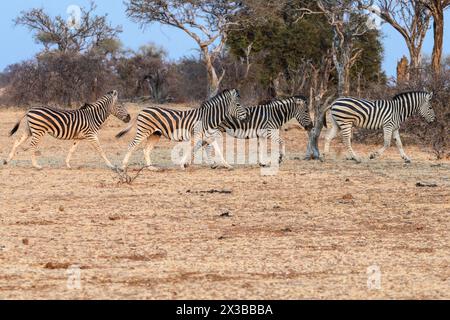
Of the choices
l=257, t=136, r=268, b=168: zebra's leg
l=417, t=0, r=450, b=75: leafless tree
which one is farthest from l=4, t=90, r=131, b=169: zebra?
l=417, t=0, r=450, b=75: leafless tree

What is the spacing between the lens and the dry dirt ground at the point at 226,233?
5883 mm

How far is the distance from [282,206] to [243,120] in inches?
199

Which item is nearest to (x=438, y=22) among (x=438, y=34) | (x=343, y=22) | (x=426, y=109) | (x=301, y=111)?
(x=438, y=34)

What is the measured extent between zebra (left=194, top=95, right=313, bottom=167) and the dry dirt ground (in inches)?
38.8

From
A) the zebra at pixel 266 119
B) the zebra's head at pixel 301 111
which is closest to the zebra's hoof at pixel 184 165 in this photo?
the zebra at pixel 266 119

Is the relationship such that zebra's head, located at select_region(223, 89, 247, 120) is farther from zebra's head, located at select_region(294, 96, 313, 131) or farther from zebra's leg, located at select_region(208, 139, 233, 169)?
zebra's head, located at select_region(294, 96, 313, 131)

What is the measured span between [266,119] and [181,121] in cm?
149

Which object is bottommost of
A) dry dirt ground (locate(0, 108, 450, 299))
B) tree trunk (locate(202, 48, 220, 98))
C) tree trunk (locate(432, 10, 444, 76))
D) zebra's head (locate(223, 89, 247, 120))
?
dry dirt ground (locate(0, 108, 450, 299))

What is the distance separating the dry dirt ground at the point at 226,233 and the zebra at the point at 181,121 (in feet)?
1.83

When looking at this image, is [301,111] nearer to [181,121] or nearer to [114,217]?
[181,121]

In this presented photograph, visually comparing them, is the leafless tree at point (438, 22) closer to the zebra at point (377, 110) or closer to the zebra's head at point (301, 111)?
the zebra at point (377, 110)

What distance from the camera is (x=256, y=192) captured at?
11.1 metres

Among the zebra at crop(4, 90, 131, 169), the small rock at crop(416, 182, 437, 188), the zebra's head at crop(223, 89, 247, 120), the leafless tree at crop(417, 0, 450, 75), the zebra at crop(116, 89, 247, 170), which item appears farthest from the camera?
the leafless tree at crop(417, 0, 450, 75)

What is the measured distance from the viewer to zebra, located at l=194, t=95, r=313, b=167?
48.7 ft
